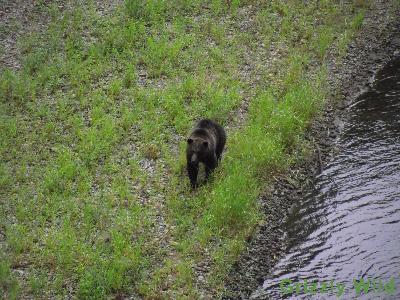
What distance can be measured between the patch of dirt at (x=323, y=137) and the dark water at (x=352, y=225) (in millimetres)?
248

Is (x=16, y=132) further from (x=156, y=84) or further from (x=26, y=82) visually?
(x=156, y=84)

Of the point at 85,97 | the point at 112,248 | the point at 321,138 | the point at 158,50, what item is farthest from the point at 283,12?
the point at 112,248

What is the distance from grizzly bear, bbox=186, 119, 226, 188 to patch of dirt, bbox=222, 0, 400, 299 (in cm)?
155

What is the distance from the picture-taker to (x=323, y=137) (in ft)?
54.1

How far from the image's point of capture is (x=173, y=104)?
55.1ft

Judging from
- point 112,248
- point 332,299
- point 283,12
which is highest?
point 283,12

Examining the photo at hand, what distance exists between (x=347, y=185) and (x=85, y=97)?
7963 mm

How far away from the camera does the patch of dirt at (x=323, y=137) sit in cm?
1195

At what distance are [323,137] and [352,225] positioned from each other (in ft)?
13.6

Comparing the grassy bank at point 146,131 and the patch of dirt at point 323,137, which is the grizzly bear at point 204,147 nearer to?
the grassy bank at point 146,131

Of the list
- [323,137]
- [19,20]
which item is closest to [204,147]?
[323,137]

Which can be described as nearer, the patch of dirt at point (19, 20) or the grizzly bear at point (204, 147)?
the grizzly bear at point (204, 147)

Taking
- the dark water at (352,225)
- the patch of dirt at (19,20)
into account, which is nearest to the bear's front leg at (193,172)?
the dark water at (352,225)

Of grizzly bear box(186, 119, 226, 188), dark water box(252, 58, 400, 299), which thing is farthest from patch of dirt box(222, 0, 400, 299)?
grizzly bear box(186, 119, 226, 188)
